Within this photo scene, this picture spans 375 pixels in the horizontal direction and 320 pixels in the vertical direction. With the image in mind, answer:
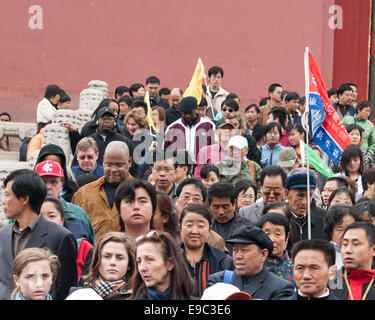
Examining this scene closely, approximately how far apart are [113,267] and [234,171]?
4535mm

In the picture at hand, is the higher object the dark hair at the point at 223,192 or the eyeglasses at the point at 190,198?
the dark hair at the point at 223,192

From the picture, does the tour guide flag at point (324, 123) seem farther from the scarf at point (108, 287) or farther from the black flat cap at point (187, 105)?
the scarf at point (108, 287)

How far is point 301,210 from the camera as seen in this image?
9.86 metres

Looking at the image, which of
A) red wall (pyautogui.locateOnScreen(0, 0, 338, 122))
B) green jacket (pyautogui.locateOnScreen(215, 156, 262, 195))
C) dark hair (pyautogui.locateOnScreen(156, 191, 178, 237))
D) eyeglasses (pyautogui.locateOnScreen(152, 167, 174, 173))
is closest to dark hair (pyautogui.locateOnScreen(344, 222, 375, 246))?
dark hair (pyautogui.locateOnScreen(156, 191, 178, 237))

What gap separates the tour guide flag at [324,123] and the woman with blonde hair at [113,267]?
4097mm

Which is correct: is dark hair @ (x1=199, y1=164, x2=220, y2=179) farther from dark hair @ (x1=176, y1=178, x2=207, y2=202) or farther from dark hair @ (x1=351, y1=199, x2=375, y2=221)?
dark hair @ (x1=351, y1=199, x2=375, y2=221)

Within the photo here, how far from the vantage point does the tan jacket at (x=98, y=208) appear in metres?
9.52

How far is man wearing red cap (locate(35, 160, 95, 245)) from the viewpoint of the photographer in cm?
862

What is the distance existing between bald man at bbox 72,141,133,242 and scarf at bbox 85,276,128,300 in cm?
219

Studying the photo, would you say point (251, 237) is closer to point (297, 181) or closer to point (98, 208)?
point (98, 208)

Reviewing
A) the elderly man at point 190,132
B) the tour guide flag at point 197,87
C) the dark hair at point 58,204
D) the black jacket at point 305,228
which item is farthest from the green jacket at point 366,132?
the dark hair at point 58,204

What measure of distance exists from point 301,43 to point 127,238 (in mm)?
15213
